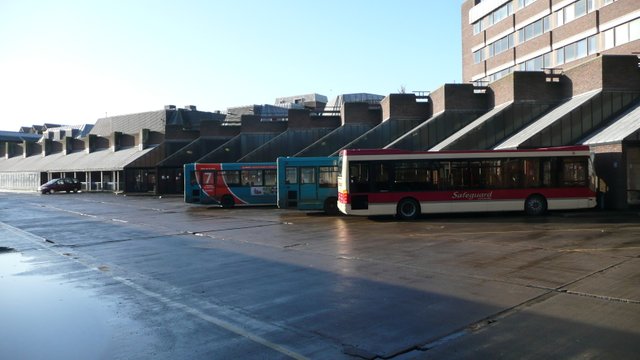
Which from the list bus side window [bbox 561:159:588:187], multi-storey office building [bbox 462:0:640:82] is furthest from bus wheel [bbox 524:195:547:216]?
multi-storey office building [bbox 462:0:640:82]

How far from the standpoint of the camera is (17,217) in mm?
26531

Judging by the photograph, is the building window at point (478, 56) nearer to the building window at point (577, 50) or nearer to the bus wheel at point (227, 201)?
the building window at point (577, 50)

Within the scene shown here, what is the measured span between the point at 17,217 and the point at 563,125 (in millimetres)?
28651

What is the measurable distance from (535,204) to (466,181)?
2966 millimetres

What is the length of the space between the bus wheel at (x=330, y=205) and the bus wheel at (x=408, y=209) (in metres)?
4.89

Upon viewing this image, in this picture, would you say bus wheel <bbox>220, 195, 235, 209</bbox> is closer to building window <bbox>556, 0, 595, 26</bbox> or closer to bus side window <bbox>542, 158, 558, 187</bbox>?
bus side window <bbox>542, 158, 558, 187</bbox>

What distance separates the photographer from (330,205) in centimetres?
2461

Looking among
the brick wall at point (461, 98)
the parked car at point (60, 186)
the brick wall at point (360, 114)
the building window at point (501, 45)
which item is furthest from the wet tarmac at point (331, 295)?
the parked car at point (60, 186)

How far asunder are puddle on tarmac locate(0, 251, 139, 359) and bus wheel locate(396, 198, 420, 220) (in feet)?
43.4

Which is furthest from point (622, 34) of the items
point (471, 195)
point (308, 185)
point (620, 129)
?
point (308, 185)

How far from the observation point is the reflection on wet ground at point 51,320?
602 centimetres

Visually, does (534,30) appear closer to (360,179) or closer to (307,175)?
(307,175)

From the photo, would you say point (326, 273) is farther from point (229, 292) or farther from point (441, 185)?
point (441, 185)

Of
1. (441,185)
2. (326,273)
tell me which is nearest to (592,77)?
(441,185)
